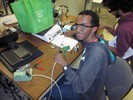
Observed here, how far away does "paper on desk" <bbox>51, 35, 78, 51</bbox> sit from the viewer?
1345 millimetres

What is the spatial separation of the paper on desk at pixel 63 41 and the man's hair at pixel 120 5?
1.62ft

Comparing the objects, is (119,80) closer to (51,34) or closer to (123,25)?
(123,25)

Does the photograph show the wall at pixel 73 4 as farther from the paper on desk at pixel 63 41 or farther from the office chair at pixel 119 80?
the office chair at pixel 119 80

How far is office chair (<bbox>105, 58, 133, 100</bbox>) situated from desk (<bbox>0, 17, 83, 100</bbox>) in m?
0.35

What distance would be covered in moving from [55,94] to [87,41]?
551 millimetres

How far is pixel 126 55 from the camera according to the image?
1397 mm

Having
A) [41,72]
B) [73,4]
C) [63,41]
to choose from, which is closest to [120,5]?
[63,41]

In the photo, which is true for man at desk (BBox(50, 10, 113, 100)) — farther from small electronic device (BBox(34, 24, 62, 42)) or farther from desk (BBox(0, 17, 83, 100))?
small electronic device (BBox(34, 24, 62, 42))

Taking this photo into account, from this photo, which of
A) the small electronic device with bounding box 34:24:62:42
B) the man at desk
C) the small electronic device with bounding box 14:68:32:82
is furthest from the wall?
the small electronic device with bounding box 14:68:32:82

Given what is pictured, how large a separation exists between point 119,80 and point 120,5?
0.72m

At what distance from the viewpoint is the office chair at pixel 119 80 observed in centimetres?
96

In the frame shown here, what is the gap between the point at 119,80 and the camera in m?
1.03

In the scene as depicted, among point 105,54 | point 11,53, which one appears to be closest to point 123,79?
point 105,54

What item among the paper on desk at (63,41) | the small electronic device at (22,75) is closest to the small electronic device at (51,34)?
the paper on desk at (63,41)
